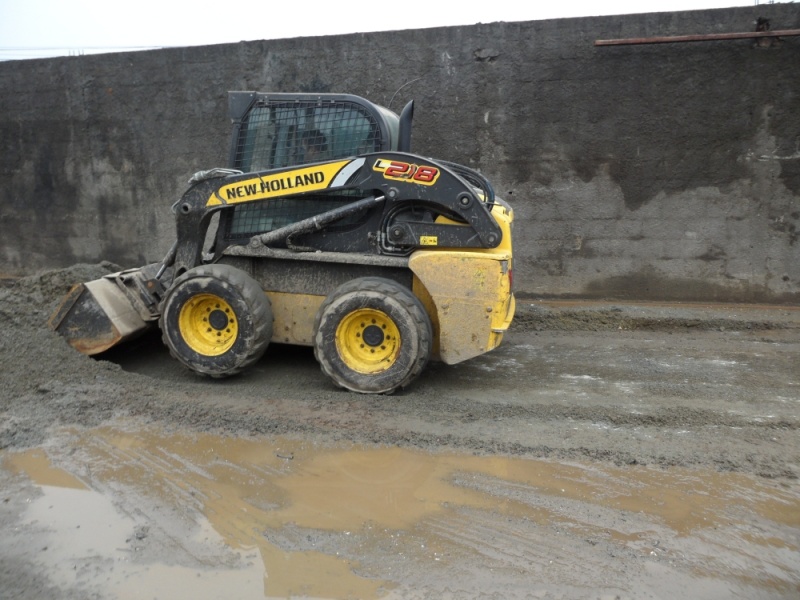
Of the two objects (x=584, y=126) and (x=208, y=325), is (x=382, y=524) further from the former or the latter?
(x=584, y=126)

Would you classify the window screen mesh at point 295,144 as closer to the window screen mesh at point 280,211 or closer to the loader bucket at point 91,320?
the window screen mesh at point 280,211

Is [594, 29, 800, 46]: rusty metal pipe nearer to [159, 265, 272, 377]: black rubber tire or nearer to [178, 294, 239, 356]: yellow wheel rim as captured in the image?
[159, 265, 272, 377]: black rubber tire

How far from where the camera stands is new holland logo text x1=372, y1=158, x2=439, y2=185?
505 centimetres

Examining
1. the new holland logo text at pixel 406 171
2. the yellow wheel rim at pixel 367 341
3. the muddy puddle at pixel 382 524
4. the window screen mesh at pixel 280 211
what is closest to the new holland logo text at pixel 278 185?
the window screen mesh at pixel 280 211

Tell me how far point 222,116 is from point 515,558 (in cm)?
784

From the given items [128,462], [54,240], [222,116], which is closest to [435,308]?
[128,462]

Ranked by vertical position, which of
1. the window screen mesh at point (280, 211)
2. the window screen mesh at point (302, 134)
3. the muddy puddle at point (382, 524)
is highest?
the window screen mesh at point (302, 134)

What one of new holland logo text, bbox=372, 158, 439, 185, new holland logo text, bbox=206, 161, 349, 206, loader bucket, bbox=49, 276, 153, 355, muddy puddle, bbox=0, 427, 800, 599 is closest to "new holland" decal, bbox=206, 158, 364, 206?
new holland logo text, bbox=206, 161, 349, 206

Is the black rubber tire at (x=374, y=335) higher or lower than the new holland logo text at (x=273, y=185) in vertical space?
lower

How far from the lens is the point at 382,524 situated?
334 cm

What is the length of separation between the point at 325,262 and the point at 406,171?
977 millimetres

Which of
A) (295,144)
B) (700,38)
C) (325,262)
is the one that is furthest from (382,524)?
(700,38)

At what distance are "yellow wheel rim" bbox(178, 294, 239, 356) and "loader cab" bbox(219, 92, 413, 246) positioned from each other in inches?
22.9

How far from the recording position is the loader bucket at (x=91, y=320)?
5625 millimetres
